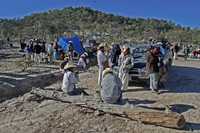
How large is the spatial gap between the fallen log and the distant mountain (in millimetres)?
61815

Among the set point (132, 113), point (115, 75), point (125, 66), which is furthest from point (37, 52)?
point (132, 113)

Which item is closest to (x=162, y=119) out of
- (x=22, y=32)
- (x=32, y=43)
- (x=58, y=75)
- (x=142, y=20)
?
(x=58, y=75)

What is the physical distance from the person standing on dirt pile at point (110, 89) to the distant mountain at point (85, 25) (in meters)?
61.5

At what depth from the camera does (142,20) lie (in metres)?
121

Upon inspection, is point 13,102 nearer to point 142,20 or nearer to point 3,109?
point 3,109

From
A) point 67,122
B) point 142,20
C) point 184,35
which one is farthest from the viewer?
point 142,20

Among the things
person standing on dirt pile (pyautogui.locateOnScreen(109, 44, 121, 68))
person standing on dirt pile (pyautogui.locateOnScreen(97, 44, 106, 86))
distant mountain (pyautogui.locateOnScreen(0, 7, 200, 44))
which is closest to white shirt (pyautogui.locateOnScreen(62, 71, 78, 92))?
person standing on dirt pile (pyautogui.locateOnScreen(97, 44, 106, 86))

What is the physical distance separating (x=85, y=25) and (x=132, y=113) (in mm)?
93145

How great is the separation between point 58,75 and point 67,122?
10920mm

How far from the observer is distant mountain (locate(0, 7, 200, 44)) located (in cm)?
8494

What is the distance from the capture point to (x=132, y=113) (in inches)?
461

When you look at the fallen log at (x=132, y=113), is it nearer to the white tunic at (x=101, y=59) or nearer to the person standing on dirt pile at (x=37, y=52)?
the white tunic at (x=101, y=59)

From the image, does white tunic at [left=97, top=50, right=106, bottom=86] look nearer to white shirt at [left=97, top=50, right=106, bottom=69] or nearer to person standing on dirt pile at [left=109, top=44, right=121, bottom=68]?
white shirt at [left=97, top=50, right=106, bottom=69]

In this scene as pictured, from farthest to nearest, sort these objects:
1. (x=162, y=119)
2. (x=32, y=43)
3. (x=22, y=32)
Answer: (x=22, y=32) < (x=32, y=43) < (x=162, y=119)
